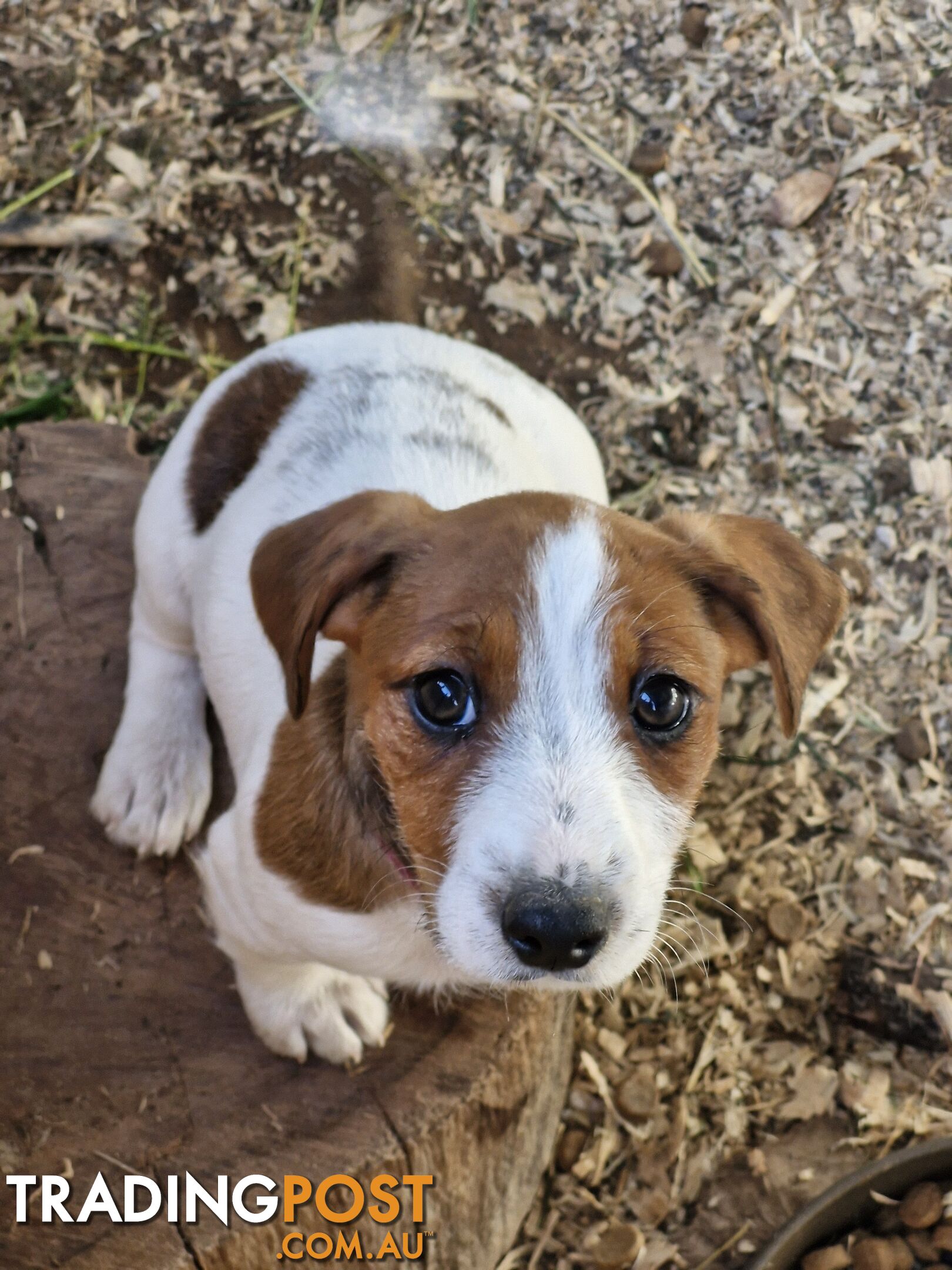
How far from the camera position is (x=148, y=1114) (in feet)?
11.9

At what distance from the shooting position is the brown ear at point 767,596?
3.12 meters

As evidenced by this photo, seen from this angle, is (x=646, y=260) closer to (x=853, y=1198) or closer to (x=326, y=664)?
(x=326, y=664)

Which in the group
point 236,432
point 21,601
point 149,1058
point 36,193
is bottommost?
point 149,1058

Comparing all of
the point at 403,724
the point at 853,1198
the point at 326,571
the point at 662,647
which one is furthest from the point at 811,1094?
the point at 326,571

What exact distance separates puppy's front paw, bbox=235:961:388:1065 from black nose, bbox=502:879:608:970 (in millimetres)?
1432

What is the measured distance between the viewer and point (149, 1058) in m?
3.75

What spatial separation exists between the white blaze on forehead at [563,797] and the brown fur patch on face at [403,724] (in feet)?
0.20

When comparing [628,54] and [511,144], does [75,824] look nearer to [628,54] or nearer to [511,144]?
[511,144]

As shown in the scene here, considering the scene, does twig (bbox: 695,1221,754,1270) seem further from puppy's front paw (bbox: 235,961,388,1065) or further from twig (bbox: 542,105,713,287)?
twig (bbox: 542,105,713,287)

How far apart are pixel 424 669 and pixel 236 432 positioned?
1644 millimetres

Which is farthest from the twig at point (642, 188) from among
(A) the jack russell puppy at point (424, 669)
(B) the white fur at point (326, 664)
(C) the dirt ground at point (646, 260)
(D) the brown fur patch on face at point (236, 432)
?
(D) the brown fur patch on face at point (236, 432)

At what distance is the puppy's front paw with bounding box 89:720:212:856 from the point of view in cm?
416

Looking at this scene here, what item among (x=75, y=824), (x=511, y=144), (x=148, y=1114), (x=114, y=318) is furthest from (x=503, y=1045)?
(x=511, y=144)

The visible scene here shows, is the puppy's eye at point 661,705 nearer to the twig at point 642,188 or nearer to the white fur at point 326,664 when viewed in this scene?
the white fur at point 326,664
